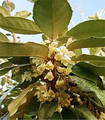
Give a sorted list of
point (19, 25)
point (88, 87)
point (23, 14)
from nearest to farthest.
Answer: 1. point (88, 87)
2. point (19, 25)
3. point (23, 14)

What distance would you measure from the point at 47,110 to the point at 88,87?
0.20 m

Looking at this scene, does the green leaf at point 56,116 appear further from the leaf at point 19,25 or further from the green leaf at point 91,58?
the leaf at point 19,25

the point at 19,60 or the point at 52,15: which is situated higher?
the point at 52,15

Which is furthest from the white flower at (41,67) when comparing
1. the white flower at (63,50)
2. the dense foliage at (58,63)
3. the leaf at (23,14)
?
the leaf at (23,14)

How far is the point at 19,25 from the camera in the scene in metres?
0.97

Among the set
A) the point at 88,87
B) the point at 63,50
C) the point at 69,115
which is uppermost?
the point at 63,50

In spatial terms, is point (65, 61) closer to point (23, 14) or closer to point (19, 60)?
point (19, 60)

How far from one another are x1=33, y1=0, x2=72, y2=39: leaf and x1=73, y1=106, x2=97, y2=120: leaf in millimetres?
331

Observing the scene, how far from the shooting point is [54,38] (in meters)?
1.00

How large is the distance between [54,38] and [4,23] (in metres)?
0.22

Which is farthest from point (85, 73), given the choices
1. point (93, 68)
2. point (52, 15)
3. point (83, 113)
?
point (52, 15)

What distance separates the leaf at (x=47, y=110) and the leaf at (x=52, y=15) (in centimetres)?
29

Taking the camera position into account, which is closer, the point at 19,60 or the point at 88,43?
the point at 88,43

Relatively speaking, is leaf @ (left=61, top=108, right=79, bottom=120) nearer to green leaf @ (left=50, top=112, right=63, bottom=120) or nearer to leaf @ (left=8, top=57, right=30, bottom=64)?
green leaf @ (left=50, top=112, right=63, bottom=120)
